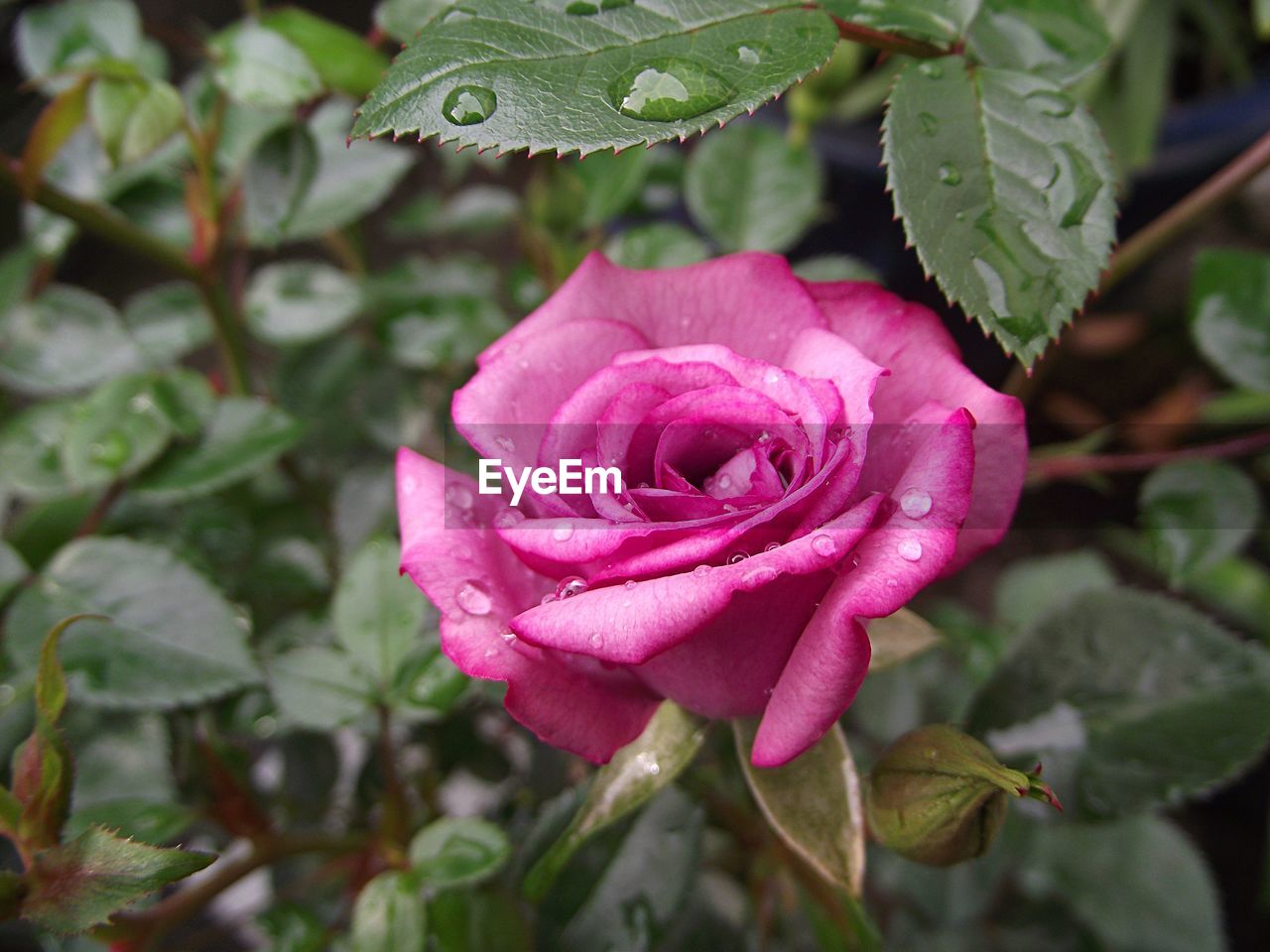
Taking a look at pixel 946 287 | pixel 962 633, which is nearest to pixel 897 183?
pixel 946 287

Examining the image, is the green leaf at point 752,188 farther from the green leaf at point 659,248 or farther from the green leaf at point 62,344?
the green leaf at point 62,344

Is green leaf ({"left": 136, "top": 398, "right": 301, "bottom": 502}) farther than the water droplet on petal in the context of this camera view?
Yes

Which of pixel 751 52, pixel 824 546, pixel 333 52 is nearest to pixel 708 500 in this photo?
pixel 824 546

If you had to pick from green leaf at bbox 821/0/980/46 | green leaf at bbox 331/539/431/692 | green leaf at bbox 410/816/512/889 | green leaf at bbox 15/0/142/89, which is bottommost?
green leaf at bbox 410/816/512/889

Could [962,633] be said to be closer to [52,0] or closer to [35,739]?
[35,739]

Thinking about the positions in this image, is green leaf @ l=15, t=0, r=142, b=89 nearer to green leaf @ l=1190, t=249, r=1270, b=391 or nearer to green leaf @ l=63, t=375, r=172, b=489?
green leaf @ l=63, t=375, r=172, b=489

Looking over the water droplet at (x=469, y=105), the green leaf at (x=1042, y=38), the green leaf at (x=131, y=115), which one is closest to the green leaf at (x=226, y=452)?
the green leaf at (x=131, y=115)

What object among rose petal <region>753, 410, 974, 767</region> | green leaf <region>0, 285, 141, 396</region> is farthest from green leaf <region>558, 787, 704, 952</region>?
green leaf <region>0, 285, 141, 396</region>
